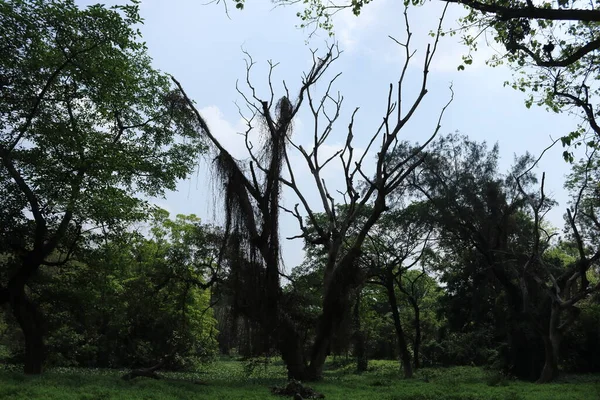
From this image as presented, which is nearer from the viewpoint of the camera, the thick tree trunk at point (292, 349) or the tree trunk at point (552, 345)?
the thick tree trunk at point (292, 349)

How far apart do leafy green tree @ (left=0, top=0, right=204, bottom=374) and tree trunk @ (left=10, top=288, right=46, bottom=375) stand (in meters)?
0.03

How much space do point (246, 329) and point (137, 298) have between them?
28.8 ft

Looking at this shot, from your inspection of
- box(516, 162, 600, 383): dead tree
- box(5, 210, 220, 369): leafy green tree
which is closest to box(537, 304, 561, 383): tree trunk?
box(516, 162, 600, 383): dead tree

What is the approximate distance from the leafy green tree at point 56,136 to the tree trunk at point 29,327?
0.03 m

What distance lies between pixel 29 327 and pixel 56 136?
5.40 meters

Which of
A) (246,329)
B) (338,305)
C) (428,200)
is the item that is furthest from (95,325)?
(428,200)

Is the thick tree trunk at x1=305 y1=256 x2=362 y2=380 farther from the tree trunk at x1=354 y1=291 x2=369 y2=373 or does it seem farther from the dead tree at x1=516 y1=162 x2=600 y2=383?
the tree trunk at x1=354 y1=291 x2=369 y2=373

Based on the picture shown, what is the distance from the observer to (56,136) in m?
14.0

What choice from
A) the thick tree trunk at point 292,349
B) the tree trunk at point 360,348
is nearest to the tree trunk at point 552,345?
the thick tree trunk at point 292,349

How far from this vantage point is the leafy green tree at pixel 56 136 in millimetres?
13422

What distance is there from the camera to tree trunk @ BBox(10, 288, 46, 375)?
14391 mm

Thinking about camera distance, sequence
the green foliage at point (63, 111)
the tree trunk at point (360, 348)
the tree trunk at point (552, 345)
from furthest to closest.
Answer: the tree trunk at point (360, 348)
the tree trunk at point (552, 345)
the green foliage at point (63, 111)

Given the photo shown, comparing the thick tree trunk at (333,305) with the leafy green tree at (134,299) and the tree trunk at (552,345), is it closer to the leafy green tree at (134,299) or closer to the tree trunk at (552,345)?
the leafy green tree at (134,299)

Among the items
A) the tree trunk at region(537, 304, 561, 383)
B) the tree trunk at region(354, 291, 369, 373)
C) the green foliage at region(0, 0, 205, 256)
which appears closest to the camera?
the green foliage at region(0, 0, 205, 256)
